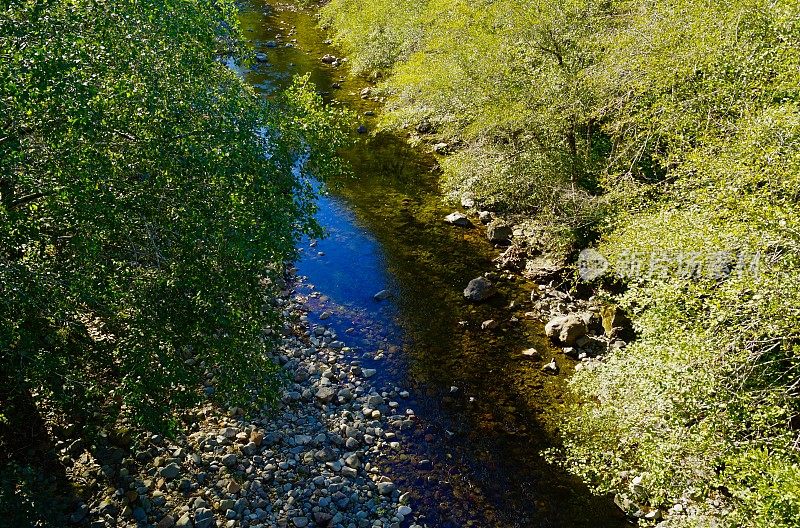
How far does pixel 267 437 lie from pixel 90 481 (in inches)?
146

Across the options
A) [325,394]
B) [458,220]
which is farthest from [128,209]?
[458,220]

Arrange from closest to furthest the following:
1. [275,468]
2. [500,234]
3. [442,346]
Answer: [275,468] → [442,346] → [500,234]

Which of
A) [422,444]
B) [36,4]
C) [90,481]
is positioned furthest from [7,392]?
[422,444]

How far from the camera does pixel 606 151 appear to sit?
20469 mm

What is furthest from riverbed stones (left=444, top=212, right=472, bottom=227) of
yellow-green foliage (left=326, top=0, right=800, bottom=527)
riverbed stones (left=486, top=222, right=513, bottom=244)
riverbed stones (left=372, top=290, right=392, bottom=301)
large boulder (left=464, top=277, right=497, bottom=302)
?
riverbed stones (left=372, top=290, right=392, bottom=301)

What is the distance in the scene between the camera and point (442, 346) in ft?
56.5

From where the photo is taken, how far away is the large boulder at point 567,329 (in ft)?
55.9

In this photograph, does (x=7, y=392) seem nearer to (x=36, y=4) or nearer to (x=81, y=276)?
(x=81, y=276)

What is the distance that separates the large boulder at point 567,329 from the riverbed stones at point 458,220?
7327 mm

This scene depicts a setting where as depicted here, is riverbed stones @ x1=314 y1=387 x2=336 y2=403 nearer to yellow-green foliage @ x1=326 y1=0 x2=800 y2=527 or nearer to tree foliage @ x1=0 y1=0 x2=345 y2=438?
tree foliage @ x1=0 y1=0 x2=345 y2=438

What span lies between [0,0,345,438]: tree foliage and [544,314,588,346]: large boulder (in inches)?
402

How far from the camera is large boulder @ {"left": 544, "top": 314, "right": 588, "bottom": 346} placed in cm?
1703

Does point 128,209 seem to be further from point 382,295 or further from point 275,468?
point 382,295

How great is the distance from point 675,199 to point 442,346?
26.0 ft
